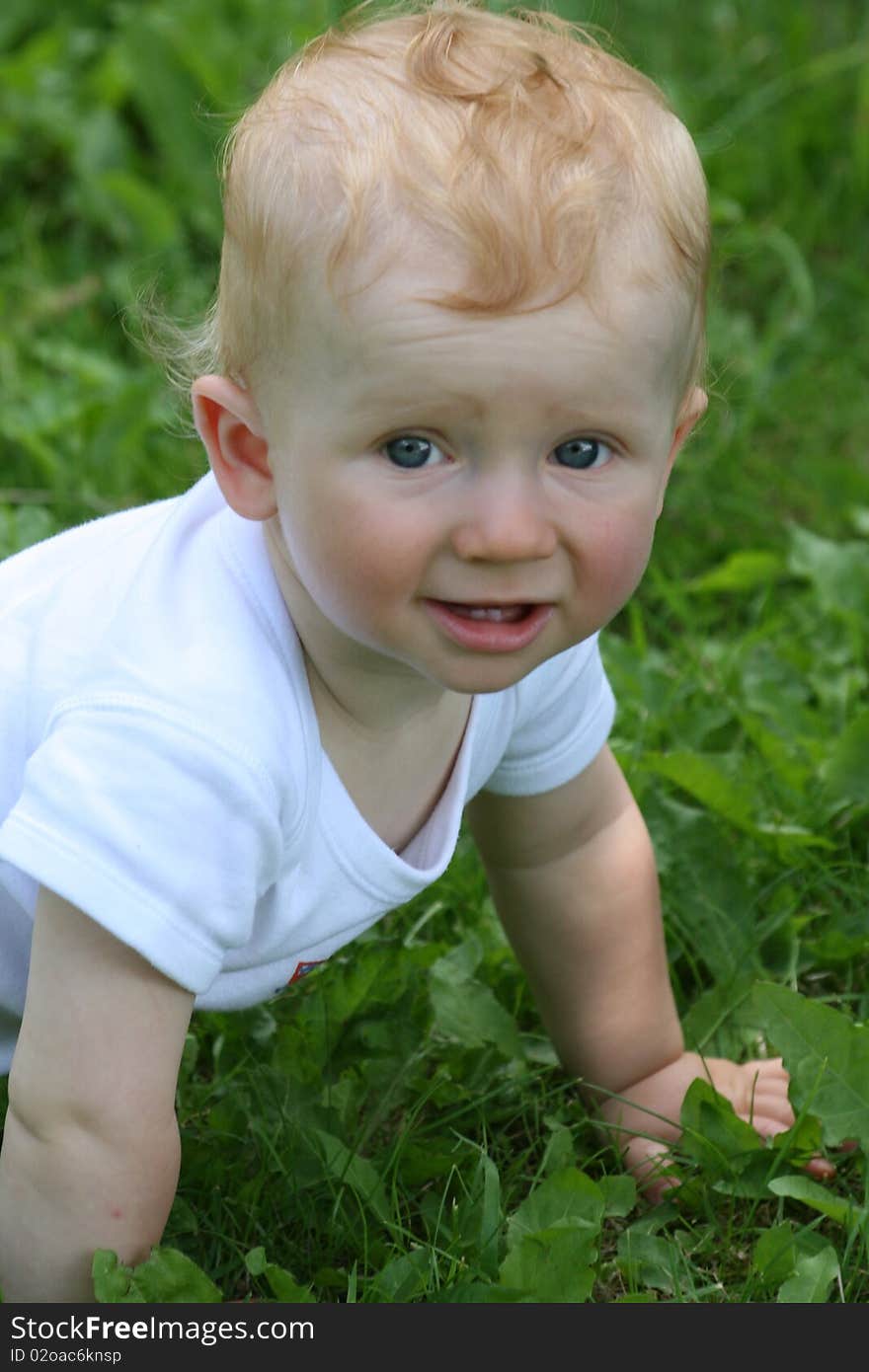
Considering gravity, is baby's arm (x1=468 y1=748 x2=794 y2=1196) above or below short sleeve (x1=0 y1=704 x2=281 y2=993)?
below

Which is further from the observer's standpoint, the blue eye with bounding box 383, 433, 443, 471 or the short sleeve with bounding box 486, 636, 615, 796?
the short sleeve with bounding box 486, 636, 615, 796

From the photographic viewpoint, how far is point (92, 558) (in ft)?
5.04

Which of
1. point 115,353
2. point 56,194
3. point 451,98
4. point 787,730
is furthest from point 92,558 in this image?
point 56,194

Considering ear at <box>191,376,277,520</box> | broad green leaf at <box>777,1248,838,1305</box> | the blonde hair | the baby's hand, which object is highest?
the blonde hair

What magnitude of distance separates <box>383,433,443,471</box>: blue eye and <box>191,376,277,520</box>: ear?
0.15m

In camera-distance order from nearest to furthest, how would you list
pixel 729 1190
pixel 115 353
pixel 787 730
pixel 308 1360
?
pixel 308 1360 → pixel 729 1190 → pixel 787 730 → pixel 115 353

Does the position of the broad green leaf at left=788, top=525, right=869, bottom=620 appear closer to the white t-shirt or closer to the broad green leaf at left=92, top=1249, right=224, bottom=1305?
the white t-shirt

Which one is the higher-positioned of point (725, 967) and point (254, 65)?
point (254, 65)

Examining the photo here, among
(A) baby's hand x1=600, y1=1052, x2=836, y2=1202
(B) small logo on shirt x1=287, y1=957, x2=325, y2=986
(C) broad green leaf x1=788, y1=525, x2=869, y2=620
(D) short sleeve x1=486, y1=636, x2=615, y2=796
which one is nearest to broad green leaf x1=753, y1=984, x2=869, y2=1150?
(A) baby's hand x1=600, y1=1052, x2=836, y2=1202

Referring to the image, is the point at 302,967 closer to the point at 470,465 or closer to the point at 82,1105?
the point at 82,1105

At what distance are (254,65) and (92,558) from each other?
2.03m

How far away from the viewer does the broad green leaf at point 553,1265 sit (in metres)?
1.47

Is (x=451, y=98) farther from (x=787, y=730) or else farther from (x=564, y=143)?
(x=787, y=730)

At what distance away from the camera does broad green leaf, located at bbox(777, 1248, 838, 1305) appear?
1498mm
